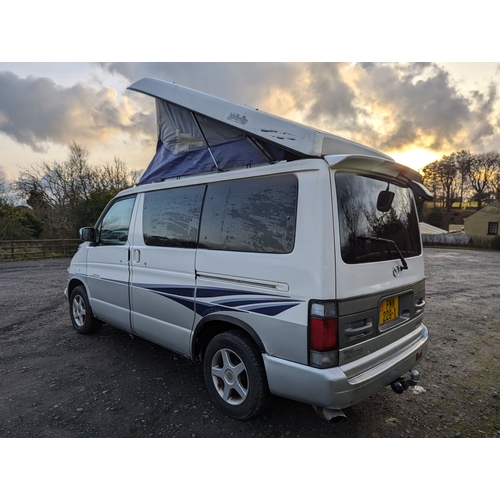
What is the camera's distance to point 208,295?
9.33 feet

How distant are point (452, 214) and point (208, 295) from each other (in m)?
59.3

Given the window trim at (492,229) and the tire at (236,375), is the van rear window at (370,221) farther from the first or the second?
the window trim at (492,229)

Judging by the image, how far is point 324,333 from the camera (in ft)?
7.02

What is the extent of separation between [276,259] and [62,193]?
25.3 m

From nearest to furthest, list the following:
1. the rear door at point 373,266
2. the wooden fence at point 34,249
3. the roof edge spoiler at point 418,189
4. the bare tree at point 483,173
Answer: the rear door at point 373,266, the roof edge spoiler at point 418,189, the wooden fence at point 34,249, the bare tree at point 483,173

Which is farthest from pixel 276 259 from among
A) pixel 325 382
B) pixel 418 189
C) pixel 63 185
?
pixel 63 185

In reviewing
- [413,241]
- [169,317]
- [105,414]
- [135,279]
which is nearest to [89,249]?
[135,279]

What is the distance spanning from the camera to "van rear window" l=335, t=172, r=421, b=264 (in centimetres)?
231

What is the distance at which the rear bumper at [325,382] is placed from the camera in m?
2.14

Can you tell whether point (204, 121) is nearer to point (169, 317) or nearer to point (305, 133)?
point (305, 133)

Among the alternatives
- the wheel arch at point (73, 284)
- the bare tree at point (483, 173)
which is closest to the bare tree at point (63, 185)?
the wheel arch at point (73, 284)

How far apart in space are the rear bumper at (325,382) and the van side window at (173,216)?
141 cm

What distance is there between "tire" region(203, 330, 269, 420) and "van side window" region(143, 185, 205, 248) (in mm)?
985

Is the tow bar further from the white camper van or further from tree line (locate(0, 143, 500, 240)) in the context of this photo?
tree line (locate(0, 143, 500, 240))
